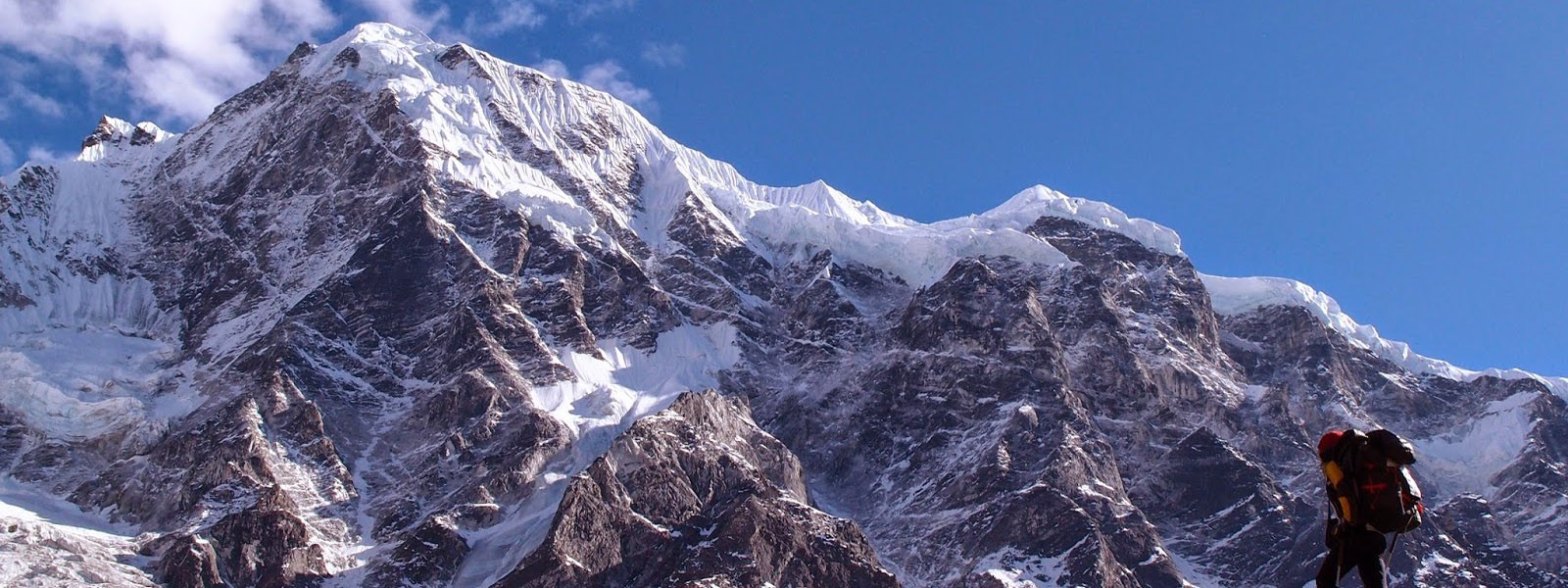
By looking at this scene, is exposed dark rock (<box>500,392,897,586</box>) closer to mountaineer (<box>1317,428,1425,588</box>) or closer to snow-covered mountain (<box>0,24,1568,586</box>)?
snow-covered mountain (<box>0,24,1568,586</box>)

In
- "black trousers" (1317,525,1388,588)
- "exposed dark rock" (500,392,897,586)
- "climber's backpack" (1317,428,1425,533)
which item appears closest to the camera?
"black trousers" (1317,525,1388,588)

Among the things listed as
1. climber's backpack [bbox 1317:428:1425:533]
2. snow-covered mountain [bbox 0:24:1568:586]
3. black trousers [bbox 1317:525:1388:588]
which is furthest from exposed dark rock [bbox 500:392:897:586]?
climber's backpack [bbox 1317:428:1425:533]

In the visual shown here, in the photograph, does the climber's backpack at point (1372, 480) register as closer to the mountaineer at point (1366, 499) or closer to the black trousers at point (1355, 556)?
the mountaineer at point (1366, 499)

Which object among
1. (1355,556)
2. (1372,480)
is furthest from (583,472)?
(1372,480)

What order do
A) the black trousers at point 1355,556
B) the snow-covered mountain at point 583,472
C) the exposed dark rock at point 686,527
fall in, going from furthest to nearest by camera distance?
1. the snow-covered mountain at point 583,472
2. the exposed dark rock at point 686,527
3. the black trousers at point 1355,556

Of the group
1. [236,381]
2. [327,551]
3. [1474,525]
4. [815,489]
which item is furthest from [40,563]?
[1474,525]

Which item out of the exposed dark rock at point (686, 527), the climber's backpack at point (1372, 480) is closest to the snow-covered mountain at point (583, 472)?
the exposed dark rock at point (686, 527)
